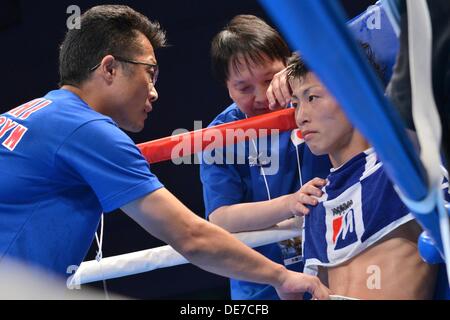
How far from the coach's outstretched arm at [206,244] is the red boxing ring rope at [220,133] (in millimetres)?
399

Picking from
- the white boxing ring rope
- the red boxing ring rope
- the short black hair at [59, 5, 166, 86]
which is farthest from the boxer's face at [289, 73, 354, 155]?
the short black hair at [59, 5, 166, 86]

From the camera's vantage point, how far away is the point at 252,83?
1.86 meters

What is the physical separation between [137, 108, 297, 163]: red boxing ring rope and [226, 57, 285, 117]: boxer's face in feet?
0.39

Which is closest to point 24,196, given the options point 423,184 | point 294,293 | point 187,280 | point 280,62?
point 294,293

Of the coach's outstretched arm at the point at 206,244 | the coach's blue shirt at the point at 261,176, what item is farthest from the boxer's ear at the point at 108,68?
the coach's blue shirt at the point at 261,176

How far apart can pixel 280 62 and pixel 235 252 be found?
0.67 m

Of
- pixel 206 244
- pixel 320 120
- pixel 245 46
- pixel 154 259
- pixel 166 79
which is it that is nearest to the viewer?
pixel 206 244

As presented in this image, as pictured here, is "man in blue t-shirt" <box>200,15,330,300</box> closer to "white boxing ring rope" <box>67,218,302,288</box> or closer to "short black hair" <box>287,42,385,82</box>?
"white boxing ring rope" <box>67,218,302,288</box>

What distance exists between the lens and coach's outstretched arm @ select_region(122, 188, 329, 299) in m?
1.35

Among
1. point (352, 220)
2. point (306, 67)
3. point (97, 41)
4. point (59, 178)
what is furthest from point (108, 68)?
point (352, 220)

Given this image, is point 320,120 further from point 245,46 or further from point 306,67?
point 245,46

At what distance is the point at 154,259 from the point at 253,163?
329 mm

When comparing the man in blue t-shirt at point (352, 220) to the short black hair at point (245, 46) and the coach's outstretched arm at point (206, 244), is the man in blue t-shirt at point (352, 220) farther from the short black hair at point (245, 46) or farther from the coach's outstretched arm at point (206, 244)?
the short black hair at point (245, 46)

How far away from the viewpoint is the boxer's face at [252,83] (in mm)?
1854
